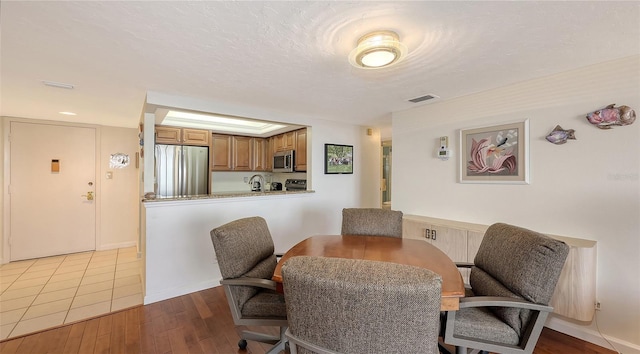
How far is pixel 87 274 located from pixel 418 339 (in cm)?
418

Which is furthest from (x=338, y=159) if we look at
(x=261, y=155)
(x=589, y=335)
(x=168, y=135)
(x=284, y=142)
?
(x=589, y=335)

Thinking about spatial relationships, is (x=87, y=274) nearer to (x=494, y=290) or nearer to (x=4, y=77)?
(x=4, y=77)

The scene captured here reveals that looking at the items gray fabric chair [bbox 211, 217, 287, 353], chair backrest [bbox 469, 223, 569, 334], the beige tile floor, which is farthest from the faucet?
chair backrest [bbox 469, 223, 569, 334]

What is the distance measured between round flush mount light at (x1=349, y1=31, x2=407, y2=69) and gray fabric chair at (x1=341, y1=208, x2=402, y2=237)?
4.62ft

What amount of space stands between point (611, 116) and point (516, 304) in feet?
5.67

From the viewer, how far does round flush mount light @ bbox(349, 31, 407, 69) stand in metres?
1.46

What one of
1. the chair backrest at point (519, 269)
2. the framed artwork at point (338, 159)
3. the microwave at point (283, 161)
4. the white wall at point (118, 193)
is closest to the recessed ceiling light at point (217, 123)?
the microwave at point (283, 161)

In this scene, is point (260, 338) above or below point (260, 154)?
below

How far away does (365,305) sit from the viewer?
85 cm

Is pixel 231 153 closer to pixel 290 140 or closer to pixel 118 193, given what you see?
pixel 290 140

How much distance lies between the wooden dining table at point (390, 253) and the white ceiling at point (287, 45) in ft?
4.56

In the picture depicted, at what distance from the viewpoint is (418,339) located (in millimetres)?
865

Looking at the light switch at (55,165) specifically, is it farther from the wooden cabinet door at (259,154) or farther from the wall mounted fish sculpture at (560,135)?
the wall mounted fish sculpture at (560,135)

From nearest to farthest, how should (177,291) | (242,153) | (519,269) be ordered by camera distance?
(519,269)
(177,291)
(242,153)
